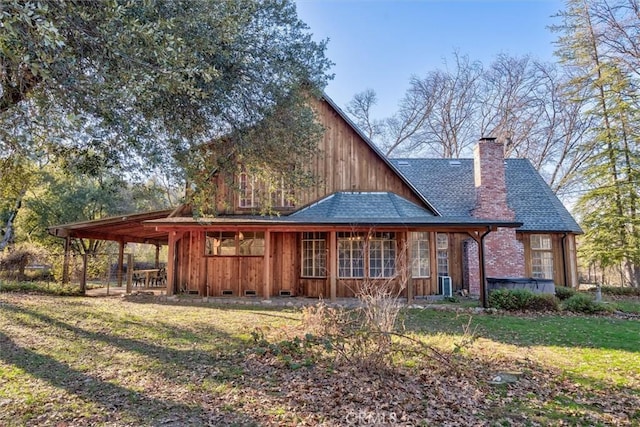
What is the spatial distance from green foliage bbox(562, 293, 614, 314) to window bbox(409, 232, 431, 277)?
13.5 ft

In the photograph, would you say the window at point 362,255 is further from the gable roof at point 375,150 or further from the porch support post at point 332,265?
the gable roof at point 375,150

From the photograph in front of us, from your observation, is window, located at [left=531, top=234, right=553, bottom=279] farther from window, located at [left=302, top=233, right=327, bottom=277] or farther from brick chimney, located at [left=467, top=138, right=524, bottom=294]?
window, located at [left=302, top=233, right=327, bottom=277]

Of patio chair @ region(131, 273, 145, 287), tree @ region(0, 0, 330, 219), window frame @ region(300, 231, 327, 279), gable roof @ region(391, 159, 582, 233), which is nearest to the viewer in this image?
tree @ region(0, 0, 330, 219)

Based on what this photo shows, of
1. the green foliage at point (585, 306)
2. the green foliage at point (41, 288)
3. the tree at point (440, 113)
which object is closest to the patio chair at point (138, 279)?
the green foliage at point (41, 288)

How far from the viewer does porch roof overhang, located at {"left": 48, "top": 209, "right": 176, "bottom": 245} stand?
1307cm

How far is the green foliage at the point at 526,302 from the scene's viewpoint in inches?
416

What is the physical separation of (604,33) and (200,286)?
68.6 feet

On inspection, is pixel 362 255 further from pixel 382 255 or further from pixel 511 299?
pixel 511 299

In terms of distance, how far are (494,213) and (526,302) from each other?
4.31 m

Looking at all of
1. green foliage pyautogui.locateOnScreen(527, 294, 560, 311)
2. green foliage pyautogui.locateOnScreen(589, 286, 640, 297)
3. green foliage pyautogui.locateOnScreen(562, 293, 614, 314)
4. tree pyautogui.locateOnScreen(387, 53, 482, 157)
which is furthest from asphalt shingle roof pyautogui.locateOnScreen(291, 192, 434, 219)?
tree pyautogui.locateOnScreen(387, 53, 482, 157)

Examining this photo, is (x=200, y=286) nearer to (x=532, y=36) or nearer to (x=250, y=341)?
(x=250, y=341)

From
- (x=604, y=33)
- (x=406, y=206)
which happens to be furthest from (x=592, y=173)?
(x=406, y=206)

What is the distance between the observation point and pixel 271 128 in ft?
24.3

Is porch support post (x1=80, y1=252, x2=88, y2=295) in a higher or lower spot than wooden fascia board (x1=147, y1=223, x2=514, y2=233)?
lower
